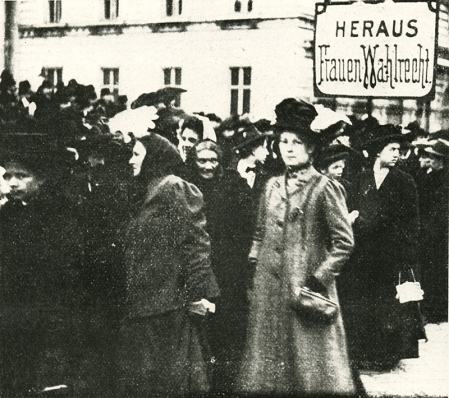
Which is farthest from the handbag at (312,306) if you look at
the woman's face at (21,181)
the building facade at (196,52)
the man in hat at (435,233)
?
the woman's face at (21,181)

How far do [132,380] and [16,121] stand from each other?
190 centimetres

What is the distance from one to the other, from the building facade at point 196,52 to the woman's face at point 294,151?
31 cm

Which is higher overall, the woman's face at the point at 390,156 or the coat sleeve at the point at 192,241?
the woman's face at the point at 390,156

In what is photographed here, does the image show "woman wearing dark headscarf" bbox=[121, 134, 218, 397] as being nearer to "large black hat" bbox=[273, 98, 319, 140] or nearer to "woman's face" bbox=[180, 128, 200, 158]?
"woman's face" bbox=[180, 128, 200, 158]

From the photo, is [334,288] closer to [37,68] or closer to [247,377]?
[247,377]

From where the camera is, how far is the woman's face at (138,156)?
5.13 m

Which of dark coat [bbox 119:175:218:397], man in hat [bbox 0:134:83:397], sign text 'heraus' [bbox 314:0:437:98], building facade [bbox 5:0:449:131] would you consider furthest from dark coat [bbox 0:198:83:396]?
sign text 'heraus' [bbox 314:0:437:98]

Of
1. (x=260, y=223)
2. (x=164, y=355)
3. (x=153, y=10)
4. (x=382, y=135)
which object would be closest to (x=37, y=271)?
(x=164, y=355)

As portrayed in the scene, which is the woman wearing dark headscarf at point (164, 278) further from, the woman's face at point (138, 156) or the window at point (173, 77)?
the window at point (173, 77)

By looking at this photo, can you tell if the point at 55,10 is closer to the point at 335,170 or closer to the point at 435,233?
the point at 335,170

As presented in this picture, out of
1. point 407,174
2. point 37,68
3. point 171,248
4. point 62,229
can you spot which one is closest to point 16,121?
point 37,68

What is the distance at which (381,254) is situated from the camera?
539cm

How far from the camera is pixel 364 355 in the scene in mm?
5402

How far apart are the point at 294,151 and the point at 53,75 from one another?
5.88 feet
